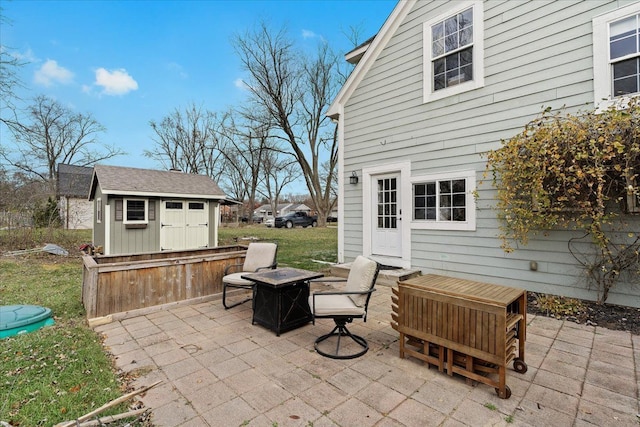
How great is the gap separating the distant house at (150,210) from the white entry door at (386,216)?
290 inches

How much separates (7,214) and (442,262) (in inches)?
539

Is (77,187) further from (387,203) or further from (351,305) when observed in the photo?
(351,305)

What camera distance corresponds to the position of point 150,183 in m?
10.8

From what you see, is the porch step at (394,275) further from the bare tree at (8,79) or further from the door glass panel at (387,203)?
the bare tree at (8,79)

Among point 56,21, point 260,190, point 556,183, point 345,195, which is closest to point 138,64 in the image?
point 56,21

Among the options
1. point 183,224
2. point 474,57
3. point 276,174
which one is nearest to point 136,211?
point 183,224

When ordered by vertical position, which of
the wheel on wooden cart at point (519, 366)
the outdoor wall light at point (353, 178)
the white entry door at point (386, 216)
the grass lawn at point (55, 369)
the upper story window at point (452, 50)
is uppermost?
the upper story window at point (452, 50)

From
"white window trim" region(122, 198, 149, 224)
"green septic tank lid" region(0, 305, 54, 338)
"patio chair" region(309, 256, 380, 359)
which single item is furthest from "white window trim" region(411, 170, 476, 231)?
"white window trim" region(122, 198, 149, 224)

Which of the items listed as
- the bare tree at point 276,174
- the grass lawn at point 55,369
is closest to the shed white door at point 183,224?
the grass lawn at point 55,369

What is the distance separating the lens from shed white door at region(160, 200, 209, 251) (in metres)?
10.7

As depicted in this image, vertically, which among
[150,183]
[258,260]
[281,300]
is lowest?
[281,300]

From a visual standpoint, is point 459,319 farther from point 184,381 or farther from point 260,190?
point 260,190

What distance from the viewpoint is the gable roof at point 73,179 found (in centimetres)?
2252

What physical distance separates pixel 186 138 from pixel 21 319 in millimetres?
28765
